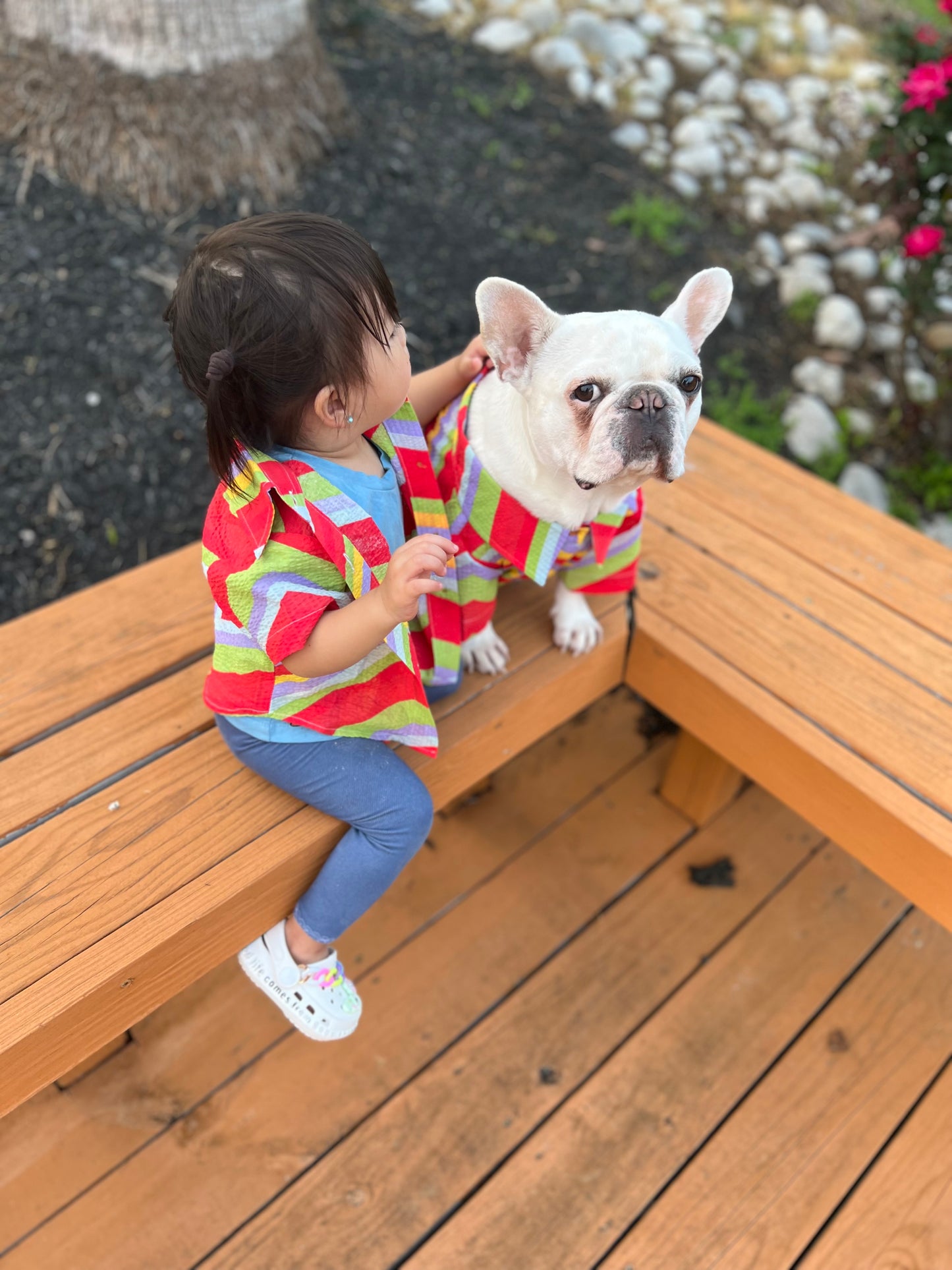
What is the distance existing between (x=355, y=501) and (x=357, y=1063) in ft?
3.71

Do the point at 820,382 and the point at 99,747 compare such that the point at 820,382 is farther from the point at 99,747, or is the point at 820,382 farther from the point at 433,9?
the point at 99,747

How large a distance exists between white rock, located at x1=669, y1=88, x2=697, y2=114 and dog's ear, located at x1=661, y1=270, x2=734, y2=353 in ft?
10.8

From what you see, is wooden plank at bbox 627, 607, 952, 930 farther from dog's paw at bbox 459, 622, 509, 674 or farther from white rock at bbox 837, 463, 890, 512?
white rock at bbox 837, 463, 890, 512

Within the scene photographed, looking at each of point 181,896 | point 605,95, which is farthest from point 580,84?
point 181,896

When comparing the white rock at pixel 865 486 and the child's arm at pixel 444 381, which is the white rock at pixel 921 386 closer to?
the white rock at pixel 865 486

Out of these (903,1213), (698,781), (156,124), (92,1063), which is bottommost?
(92,1063)

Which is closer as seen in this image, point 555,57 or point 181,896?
point 181,896

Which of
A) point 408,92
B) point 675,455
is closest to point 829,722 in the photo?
point 675,455

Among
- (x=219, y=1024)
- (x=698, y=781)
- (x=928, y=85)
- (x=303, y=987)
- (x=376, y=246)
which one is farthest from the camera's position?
(x=376, y=246)

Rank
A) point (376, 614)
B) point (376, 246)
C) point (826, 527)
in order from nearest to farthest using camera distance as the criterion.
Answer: point (376, 614) → point (826, 527) → point (376, 246)

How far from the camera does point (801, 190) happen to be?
152 inches

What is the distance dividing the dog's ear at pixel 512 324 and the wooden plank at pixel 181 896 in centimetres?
60

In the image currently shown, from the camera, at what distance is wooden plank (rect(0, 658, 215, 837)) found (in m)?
1.44

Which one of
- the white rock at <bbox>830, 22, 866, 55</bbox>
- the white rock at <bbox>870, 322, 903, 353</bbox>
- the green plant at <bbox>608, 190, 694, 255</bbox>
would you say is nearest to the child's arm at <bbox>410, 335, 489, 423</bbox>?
the green plant at <bbox>608, 190, 694, 255</bbox>
